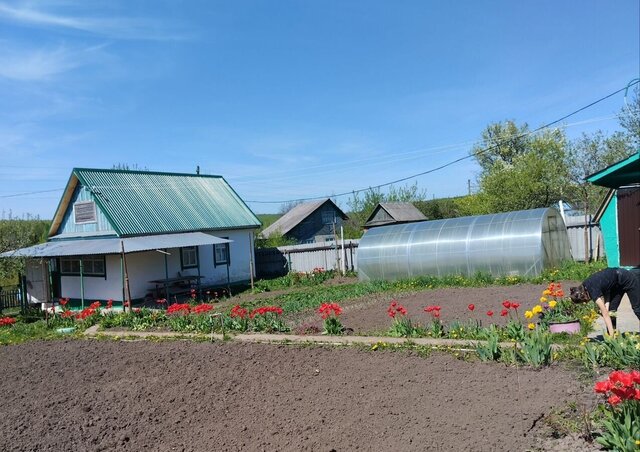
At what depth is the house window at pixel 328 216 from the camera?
50156mm

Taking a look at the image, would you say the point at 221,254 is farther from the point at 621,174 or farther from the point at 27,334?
the point at 621,174

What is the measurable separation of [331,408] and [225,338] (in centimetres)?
564

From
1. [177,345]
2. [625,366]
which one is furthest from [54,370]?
[625,366]

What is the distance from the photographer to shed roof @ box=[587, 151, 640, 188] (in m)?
9.61

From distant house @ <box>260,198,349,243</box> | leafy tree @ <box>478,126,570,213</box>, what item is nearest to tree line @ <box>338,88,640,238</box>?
leafy tree @ <box>478,126,570,213</box>

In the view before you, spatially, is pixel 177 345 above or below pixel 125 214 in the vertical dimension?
below

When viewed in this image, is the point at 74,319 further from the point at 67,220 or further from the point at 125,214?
the point at 67,220

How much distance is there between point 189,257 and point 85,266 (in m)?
4.25

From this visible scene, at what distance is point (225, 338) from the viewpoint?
11.7 metres

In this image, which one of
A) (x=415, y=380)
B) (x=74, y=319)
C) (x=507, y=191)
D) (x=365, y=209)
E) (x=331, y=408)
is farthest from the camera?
(x=365, y=209)

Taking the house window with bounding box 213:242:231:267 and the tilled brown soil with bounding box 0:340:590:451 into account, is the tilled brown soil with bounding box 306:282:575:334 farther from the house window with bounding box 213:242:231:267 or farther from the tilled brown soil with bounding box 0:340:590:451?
the house window with bounding box 213:242:231:267

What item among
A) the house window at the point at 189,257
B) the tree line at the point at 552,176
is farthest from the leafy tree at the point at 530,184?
the house window at the point at 189,257

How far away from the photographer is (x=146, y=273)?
22.5 meters

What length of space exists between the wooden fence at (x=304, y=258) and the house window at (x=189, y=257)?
19.4 feet
